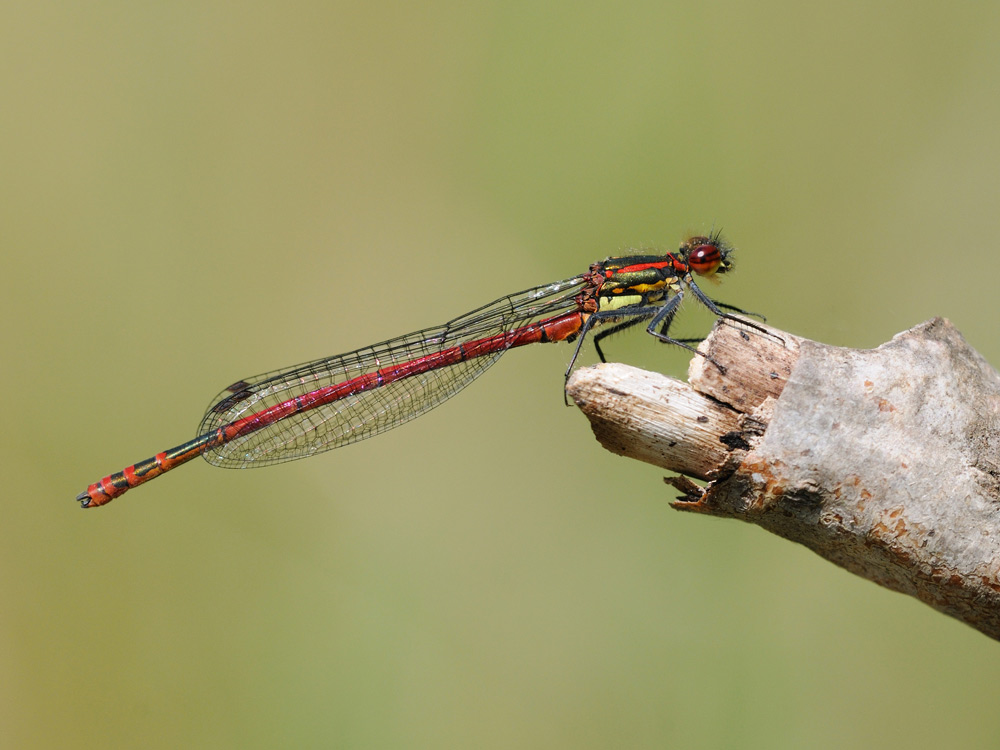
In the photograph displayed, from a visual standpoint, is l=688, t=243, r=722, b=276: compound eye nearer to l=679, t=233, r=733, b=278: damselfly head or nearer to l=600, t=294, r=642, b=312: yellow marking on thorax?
l=679, t=233, r=733, b=278: damselfly head

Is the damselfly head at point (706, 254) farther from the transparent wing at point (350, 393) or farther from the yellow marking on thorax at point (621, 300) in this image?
the transparent wing at point (350, 393)

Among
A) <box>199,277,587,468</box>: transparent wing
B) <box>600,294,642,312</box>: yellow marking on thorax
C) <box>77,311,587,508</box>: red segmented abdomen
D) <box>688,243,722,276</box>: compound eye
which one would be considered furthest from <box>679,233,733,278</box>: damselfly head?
<box>199,277,587,468</box>: transparent wing

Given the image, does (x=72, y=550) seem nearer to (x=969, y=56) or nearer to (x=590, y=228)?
(x=590, y=228)

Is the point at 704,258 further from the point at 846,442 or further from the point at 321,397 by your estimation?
the point at 321,397

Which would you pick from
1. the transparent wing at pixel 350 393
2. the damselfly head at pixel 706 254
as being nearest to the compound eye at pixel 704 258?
the damselfly head at pixel 706 254

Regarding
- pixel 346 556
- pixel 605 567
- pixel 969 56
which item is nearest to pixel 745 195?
pixel 969 56

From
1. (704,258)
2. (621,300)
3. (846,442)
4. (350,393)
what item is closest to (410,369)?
(350,393)
